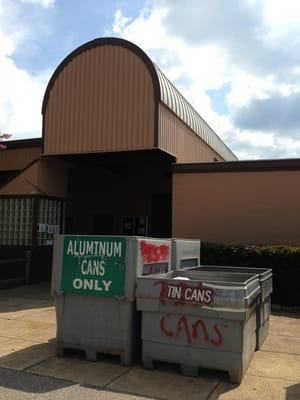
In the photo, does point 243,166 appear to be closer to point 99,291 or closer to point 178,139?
point 178,139

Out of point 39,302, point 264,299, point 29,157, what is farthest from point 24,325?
point 29,157

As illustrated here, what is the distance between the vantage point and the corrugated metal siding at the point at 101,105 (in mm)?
13781

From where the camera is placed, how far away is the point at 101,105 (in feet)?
47.1

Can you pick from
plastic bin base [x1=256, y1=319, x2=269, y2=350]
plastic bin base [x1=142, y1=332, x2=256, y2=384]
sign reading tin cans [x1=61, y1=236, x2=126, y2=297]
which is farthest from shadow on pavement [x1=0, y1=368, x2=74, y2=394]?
plastic bin base [x1=256, y1=319, x2=269, y2=350]

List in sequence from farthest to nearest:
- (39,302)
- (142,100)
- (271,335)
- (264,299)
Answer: (142,100), (39,302), (271,335), (264,299)

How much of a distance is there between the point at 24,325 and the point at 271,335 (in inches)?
171

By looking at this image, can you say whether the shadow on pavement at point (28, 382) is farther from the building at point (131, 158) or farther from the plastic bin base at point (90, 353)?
the building at point (131, 158)

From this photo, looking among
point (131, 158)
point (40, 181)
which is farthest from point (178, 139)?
point (40, 181)

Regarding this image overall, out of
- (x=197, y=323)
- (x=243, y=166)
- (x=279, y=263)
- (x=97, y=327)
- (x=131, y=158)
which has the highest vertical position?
(x=131, y=158)

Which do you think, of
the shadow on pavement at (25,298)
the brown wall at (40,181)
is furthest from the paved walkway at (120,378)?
the brown wall at (40,181)

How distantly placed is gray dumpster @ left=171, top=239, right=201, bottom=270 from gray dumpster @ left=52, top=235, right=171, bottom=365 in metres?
1.23

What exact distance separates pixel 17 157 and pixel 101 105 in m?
5.08

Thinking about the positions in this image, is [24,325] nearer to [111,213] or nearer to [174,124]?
[174,124]

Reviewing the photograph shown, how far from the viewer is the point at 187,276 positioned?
754 cm
